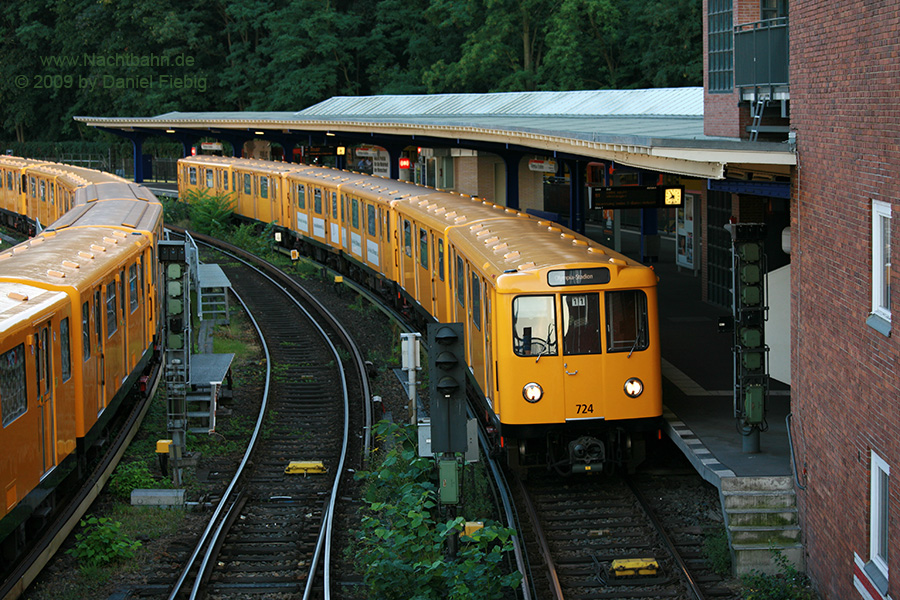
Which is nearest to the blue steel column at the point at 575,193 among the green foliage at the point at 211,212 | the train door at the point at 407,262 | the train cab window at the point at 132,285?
the train door at the point at 407,262

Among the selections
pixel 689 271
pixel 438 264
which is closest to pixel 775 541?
pixel 438 264

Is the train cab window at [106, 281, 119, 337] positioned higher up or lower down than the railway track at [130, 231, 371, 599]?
higher up

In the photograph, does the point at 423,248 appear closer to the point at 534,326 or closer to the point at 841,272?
the point at 534,326

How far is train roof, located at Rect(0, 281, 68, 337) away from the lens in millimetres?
8727

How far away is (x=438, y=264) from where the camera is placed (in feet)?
51.8

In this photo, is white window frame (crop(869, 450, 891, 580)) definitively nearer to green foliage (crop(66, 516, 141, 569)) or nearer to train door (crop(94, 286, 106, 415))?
green foliage (crop(66, 516, 141, 569))

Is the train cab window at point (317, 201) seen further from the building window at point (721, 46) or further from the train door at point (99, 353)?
the train door at point (99, 353)

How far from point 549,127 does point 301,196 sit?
12.4 metres

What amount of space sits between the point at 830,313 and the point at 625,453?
3.23m

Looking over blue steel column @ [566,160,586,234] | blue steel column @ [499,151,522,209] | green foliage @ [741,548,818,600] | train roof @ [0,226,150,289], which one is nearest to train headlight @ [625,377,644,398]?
green foliage @ [741,548,818,600]

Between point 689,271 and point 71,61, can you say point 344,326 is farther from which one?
point 71,61

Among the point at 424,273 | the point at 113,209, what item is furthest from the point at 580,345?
the point at 113,209

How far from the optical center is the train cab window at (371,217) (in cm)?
2203

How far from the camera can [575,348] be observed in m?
10.6
